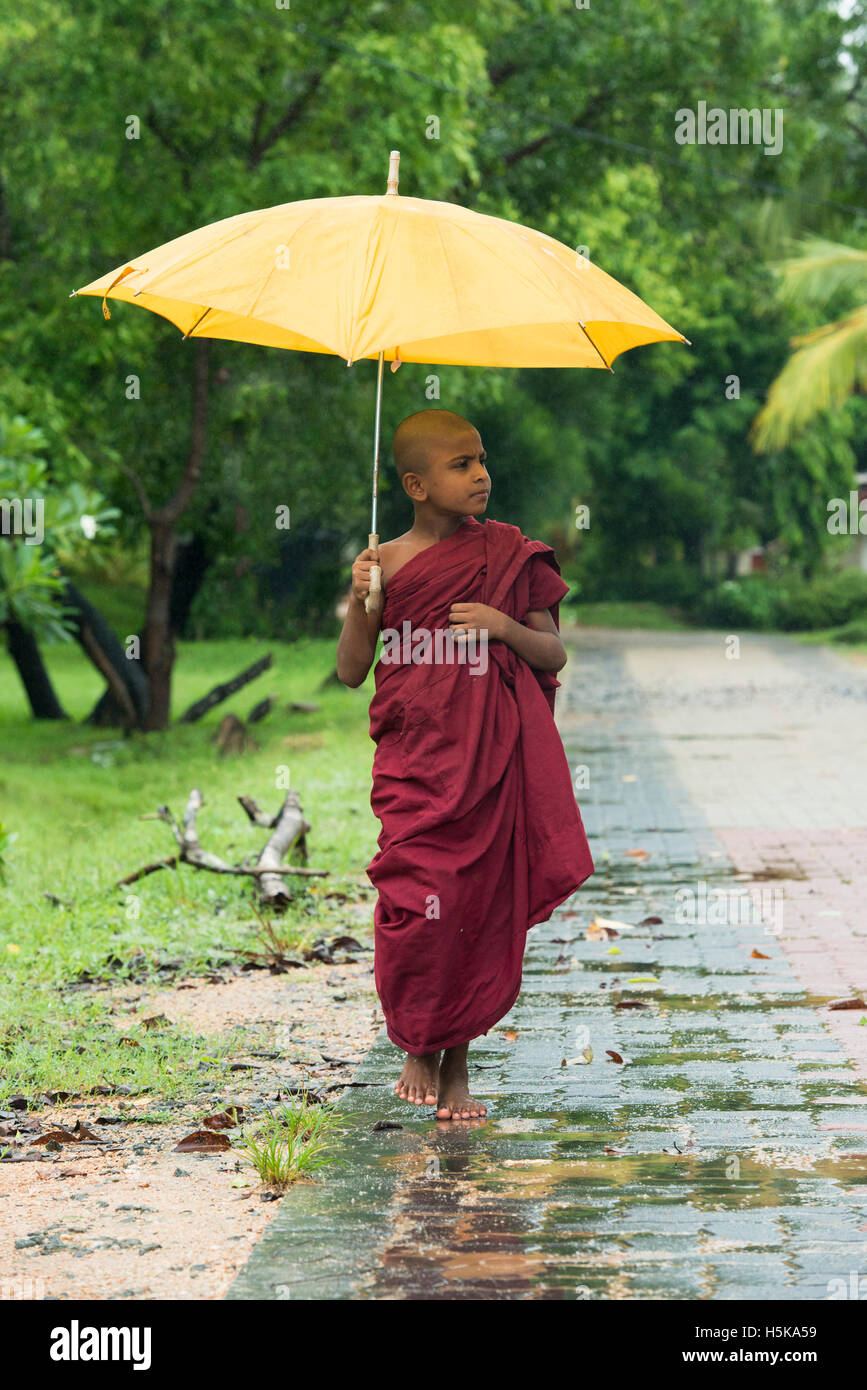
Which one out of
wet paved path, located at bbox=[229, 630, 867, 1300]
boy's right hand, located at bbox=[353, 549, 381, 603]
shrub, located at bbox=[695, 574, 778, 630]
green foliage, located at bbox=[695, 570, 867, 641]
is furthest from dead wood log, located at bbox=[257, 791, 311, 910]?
shrub, located at bbox=[695, 574, 778, 630]

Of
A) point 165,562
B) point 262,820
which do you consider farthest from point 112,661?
point 262,820

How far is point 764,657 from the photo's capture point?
87.9ft

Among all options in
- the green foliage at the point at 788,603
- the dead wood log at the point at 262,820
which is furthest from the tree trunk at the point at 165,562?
the green foliage at the point at 788,603

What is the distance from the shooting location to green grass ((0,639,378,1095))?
5461mm

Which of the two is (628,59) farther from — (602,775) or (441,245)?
(441,245)

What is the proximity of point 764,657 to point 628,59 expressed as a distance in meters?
11.6

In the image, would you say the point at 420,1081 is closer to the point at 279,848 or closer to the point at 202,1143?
the point at 202,1143

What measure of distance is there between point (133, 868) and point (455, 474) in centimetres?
478

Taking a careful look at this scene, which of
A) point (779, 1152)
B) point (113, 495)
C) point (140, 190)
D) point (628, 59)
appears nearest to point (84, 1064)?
point (779, 1152)

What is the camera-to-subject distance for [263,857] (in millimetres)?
7867

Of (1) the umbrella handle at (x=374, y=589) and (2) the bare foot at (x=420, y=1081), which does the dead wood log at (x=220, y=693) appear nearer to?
(2) the bare foot at (x=420, y=1081)

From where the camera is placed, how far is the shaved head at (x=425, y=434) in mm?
4523

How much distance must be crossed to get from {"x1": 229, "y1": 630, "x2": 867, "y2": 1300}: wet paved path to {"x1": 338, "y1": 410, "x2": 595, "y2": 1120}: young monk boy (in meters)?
0.38

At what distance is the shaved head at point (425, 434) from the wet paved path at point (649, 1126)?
1.87 metres
